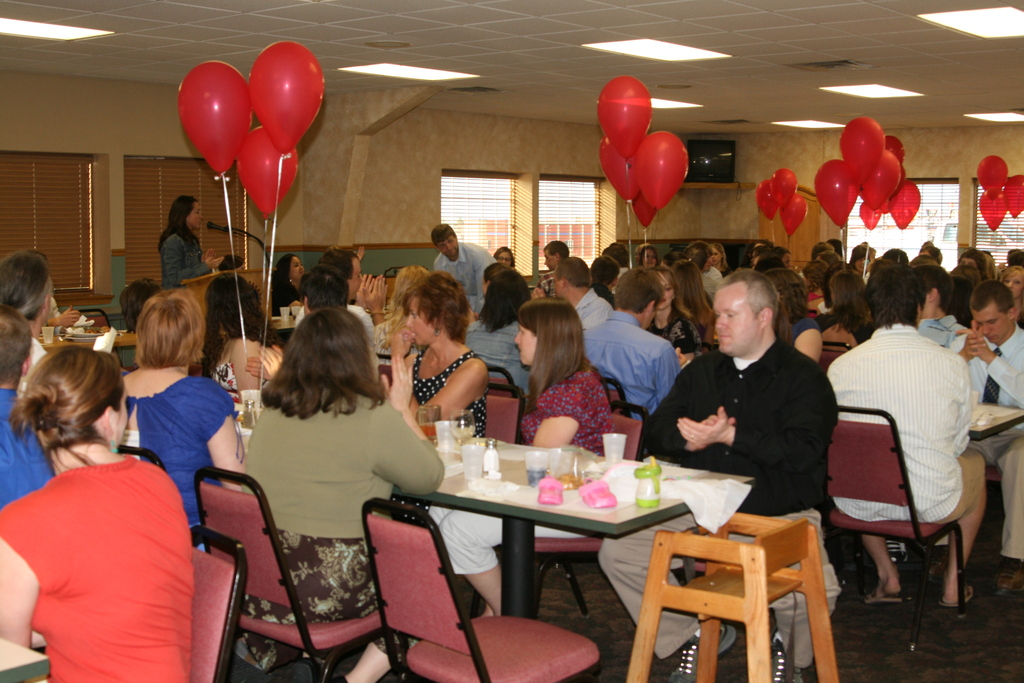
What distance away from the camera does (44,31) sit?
6.91 metres

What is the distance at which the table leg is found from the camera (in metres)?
3.00

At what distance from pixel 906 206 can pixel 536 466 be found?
11953 millimetres

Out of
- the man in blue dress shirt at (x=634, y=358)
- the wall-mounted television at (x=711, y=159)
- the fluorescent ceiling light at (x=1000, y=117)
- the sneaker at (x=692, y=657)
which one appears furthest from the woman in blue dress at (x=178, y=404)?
the wall-mounted television at (x=711, y=159)

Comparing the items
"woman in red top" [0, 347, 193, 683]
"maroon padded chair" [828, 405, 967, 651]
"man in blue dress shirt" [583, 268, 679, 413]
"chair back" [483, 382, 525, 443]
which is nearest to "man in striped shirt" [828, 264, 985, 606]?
"maroon padded chair" [828, 405, 967, 651]

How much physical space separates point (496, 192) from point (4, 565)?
12.0 m

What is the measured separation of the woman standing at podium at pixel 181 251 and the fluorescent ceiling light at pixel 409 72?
1810 mm

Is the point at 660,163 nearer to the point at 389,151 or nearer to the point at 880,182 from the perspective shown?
the point at 880,182

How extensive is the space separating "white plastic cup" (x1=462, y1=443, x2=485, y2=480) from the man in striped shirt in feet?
5.24

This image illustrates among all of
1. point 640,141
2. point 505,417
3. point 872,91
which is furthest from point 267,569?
point 872,91

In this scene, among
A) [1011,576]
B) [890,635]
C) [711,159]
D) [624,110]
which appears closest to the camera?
[890,635]

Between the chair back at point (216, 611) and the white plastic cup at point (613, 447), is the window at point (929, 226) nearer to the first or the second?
the white plastic cup at point (613, 447)

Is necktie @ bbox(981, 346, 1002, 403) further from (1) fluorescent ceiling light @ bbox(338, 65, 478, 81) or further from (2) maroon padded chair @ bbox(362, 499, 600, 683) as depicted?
→ (1) fluorescent ceiling light @ bbox(338, 65, 478, 81)

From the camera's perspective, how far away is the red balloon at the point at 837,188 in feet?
28.5

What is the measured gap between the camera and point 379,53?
787 centimetres
